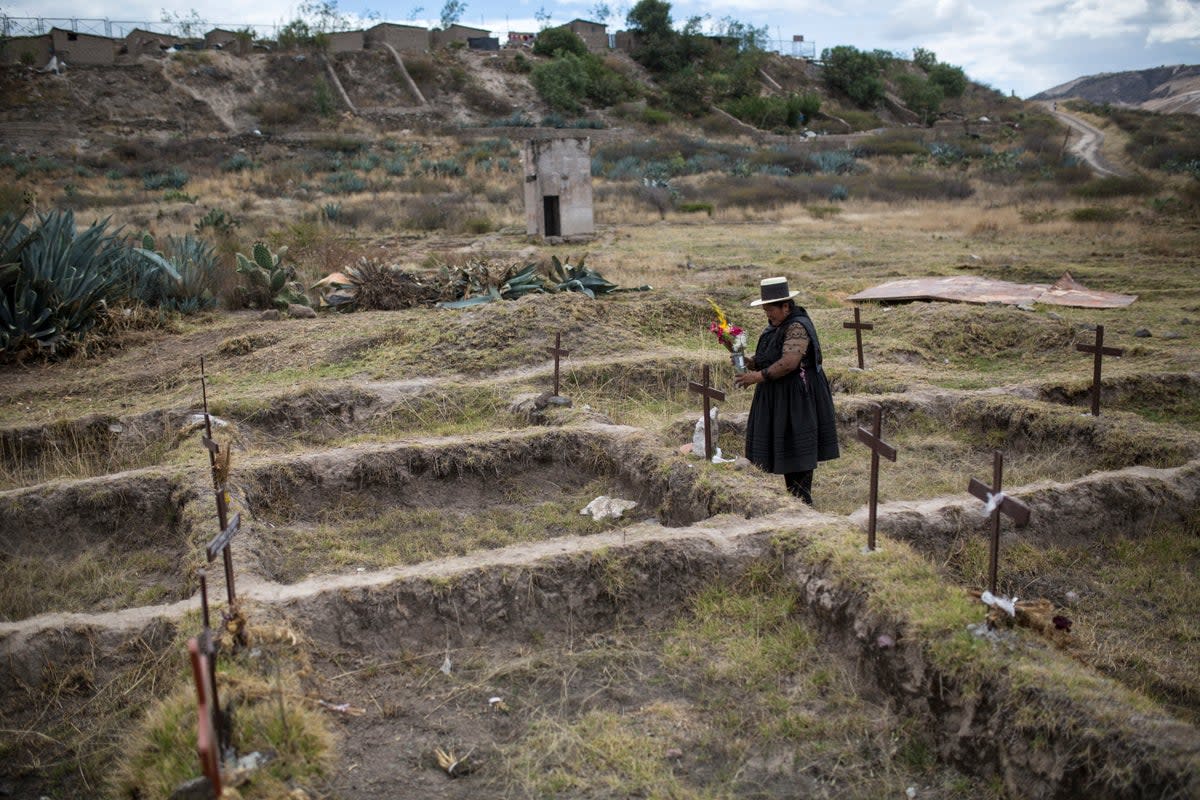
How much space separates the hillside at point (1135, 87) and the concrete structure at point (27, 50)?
76.3 meters

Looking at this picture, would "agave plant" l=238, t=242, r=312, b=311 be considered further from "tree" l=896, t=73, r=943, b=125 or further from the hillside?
the hillside

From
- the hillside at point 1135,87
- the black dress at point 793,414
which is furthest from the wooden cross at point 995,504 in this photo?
the hillside at point 1135,87

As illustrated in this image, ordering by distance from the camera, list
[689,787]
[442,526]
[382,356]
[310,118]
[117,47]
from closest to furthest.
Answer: [689,787] < [442,526] < [382,356] < [310,118] < [117,47]

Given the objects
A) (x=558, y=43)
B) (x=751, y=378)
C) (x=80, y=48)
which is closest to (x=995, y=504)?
(x=751, y=378)

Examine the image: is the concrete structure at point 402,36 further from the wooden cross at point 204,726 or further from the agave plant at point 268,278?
the wooden cross at point 204,726

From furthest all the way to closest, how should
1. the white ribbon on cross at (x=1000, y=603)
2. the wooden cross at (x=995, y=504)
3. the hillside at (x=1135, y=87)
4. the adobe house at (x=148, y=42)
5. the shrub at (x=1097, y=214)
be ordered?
the hillside at (x=1135, y=87) < the adobe house at (x=148, y=42) < the shrub at (x=1097, y=214) < the wooden cross at (x=995, y=504) < the white ribbon on cross at (x=1000, y=603)

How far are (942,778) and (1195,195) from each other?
83.1ft

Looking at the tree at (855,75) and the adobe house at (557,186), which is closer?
the adobe house at (557,186)

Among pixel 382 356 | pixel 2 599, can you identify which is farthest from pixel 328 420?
pixel 2 599

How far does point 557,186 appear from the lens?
21.2m

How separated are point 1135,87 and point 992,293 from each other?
110577 millimetres

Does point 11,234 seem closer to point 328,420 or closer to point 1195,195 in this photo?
point 328,420

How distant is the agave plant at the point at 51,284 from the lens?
35.1 ft

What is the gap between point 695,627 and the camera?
5.26 meters
